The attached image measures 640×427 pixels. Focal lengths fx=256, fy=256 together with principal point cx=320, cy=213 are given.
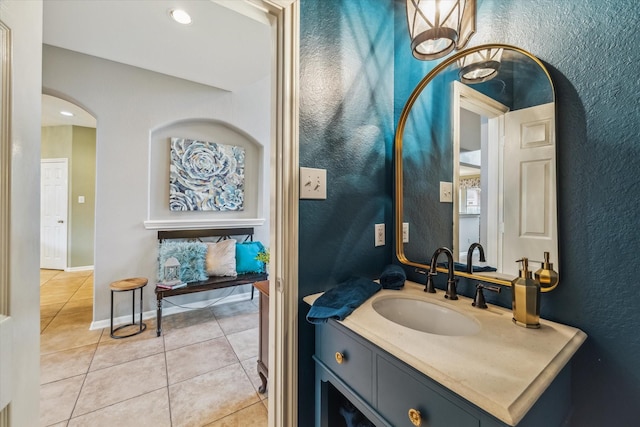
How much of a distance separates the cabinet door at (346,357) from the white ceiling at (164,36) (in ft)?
6.15

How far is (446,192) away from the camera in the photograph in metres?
1.23

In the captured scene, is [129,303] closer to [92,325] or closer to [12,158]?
[92,325]

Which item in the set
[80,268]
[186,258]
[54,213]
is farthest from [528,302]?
[54,213]

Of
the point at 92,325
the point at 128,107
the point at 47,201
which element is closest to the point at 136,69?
the point at 128,107

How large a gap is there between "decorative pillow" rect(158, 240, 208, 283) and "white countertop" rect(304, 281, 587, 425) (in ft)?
7.96

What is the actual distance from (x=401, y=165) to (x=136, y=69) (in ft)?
9.78

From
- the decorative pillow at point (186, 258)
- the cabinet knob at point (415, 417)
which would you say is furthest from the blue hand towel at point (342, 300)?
the decorative pillow at point (186, 258)

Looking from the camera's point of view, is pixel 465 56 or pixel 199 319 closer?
pixel 465 56

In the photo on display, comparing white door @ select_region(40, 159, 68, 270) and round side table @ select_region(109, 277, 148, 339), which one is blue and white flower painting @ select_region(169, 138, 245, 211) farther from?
white door @ select_region(40, 159, 68, 270)

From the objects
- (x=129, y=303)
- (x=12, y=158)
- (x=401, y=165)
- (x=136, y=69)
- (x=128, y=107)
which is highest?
(x=136, y=69)

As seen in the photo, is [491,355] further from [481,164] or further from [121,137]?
[121,137]

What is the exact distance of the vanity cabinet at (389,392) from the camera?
582 mm

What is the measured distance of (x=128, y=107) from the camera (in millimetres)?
2654

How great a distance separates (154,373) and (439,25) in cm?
270
